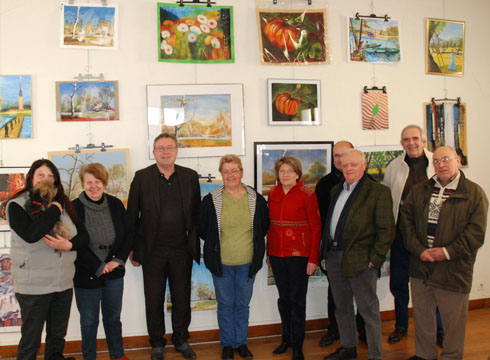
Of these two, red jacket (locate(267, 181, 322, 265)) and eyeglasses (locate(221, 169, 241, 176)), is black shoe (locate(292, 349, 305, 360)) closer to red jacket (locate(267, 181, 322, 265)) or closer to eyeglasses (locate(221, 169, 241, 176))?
red jacket (locate(267, 181, 322, 265))

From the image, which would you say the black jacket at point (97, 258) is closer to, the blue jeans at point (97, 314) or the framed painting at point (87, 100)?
the blue jeans at point (97, 314)

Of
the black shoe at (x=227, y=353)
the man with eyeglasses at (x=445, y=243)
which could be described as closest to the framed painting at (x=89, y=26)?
the black shoe at (x=227, y=353)

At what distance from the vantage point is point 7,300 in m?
3.07

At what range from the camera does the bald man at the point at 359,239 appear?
246 cm

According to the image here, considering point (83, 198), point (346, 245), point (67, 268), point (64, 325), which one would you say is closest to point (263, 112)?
point (346, 245)

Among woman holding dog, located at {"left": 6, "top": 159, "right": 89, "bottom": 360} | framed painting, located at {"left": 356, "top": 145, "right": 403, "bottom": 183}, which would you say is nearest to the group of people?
woman holding dog, located at {"left": 6, "top": 159, "right": 89, "bottom": 360}

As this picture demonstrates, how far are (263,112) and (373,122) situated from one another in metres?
1.04

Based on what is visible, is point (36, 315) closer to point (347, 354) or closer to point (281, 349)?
Result: point (281, 349)

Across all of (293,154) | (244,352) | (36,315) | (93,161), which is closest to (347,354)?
(244,352)

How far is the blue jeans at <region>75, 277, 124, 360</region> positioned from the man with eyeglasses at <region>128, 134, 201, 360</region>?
0.28 metres

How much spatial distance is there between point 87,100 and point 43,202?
1163mm

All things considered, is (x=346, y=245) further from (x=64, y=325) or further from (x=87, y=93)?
(x=87, y=93)

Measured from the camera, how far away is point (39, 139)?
3.11 m

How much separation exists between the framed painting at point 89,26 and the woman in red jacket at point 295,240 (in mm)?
1780
